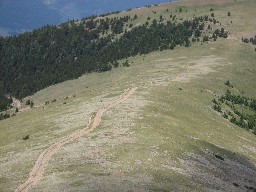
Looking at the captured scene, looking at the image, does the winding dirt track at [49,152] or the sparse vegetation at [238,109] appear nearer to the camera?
the winding dirt track at [49,152]

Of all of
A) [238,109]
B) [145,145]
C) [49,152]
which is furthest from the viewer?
[238,109]

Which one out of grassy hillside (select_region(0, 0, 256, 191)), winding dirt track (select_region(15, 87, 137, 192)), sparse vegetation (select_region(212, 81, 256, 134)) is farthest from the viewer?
sparse vegetation (select_region(212, 81, 256, 134))

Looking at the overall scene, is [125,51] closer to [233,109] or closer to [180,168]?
[233,109]

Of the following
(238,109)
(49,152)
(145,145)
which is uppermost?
(49,152)

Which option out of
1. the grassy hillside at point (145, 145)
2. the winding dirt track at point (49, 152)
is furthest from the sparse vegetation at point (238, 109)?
the winding dirt track at point (49, 152)

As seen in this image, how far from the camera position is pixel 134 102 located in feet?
272

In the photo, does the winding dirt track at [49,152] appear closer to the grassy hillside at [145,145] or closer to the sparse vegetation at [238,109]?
the grassy hillside at [145,145]

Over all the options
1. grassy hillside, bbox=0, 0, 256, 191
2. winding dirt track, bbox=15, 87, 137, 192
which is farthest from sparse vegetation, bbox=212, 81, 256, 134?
winding dirt track, bbox=15, 87, 137, 192

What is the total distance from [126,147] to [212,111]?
139 feet

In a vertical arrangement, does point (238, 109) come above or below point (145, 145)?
below

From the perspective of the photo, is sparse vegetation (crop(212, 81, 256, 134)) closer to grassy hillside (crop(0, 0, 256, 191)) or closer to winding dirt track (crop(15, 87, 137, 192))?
grassy hillside (crop(0, 0, 256, 191))

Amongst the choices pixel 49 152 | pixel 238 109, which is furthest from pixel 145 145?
pixel 238 109

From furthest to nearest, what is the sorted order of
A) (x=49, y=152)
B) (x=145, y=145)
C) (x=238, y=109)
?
(x=238, y=109) < (x=145, y=145) < (x=49, y=152)

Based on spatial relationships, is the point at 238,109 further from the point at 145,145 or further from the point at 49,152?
the point at 49,152
